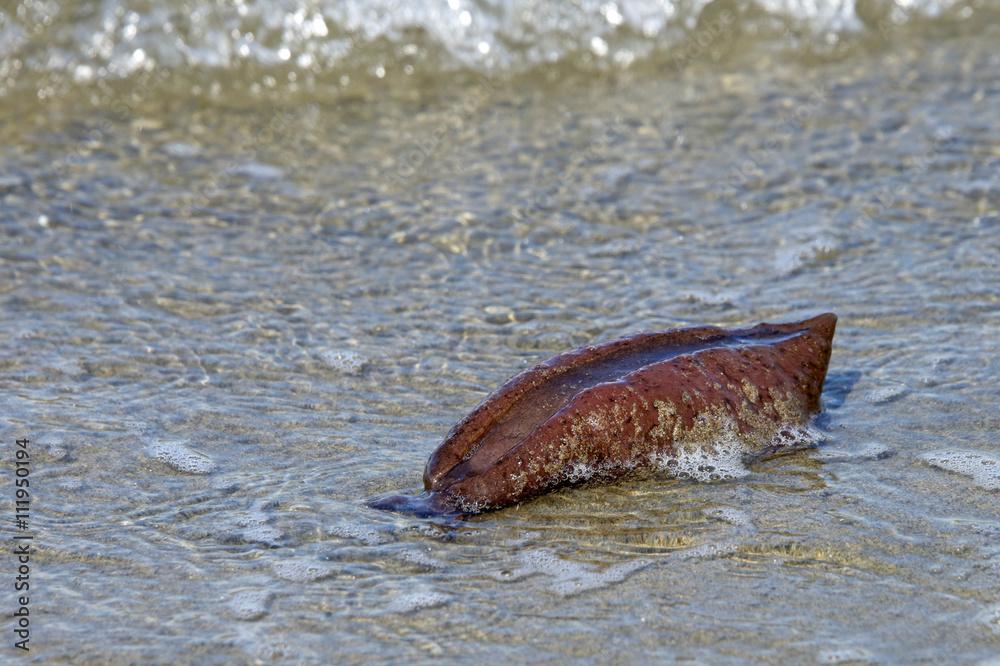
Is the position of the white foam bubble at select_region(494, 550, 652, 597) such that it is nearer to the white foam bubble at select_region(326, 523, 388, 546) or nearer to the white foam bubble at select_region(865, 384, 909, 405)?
the white foam bubble at select_region(326, 523, 388, 546)

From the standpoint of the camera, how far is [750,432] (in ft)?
11.6

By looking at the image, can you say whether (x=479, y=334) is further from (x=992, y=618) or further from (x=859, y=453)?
(x=992, y=618)

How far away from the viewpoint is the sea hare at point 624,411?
3264 millimetres

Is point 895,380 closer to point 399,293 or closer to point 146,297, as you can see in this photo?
point 399,293

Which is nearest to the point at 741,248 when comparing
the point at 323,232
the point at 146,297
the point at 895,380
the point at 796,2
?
the point at 895,380

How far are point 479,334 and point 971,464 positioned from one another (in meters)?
1.75

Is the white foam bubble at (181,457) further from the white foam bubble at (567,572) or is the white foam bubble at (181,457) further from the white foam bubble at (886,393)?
the white foam bubble at (886,393)

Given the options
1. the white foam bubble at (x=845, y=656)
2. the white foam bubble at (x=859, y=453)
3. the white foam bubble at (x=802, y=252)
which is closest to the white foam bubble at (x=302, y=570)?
the white foam bubble at (x=845, y=656)

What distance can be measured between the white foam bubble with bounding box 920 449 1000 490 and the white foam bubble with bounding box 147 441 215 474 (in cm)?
203

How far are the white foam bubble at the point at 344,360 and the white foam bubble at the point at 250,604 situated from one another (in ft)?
4.47

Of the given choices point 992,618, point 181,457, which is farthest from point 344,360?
point 992,618

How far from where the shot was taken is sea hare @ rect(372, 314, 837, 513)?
10.7 ft

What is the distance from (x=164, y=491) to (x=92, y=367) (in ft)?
3.09

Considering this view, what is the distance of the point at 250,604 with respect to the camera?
2.91 metres
